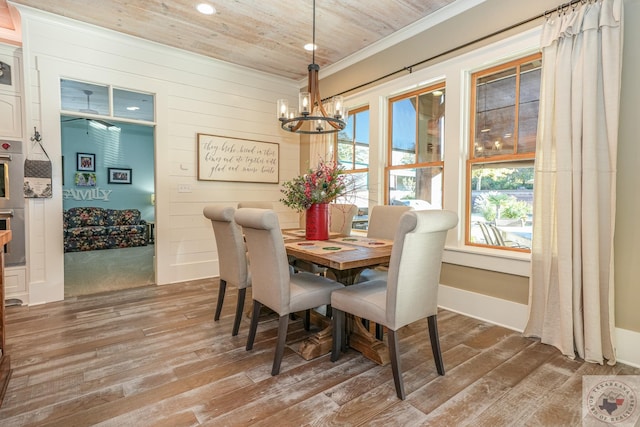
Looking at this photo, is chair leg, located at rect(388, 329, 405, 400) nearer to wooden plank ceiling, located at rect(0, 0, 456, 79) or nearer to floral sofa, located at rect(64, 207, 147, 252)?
wooden plank ceiling, located at rect(0, 0, 456, 79)

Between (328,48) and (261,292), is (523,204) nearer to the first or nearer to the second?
(261,292)

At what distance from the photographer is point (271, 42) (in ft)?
12.8

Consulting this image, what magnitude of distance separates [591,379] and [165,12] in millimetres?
4482

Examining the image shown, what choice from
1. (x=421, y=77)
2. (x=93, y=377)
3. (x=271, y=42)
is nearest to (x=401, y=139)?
(x=421, y=77)

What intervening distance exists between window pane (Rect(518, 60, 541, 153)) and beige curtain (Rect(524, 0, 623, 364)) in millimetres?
281

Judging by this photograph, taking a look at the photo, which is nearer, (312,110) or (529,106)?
(312,110)

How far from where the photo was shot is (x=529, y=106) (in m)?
2.82

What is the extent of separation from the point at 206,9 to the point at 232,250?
232 centimetres

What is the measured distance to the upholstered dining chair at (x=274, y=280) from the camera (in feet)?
6.70

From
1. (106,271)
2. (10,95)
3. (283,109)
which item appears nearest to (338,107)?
(283,109)

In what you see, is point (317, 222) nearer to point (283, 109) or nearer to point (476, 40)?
point (283, 109)

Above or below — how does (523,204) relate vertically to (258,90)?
below

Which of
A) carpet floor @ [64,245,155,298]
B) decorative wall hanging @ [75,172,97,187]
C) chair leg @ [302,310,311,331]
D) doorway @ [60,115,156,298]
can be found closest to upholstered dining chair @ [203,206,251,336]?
chair leg @ [302,310,311,331]

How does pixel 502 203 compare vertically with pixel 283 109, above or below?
below
